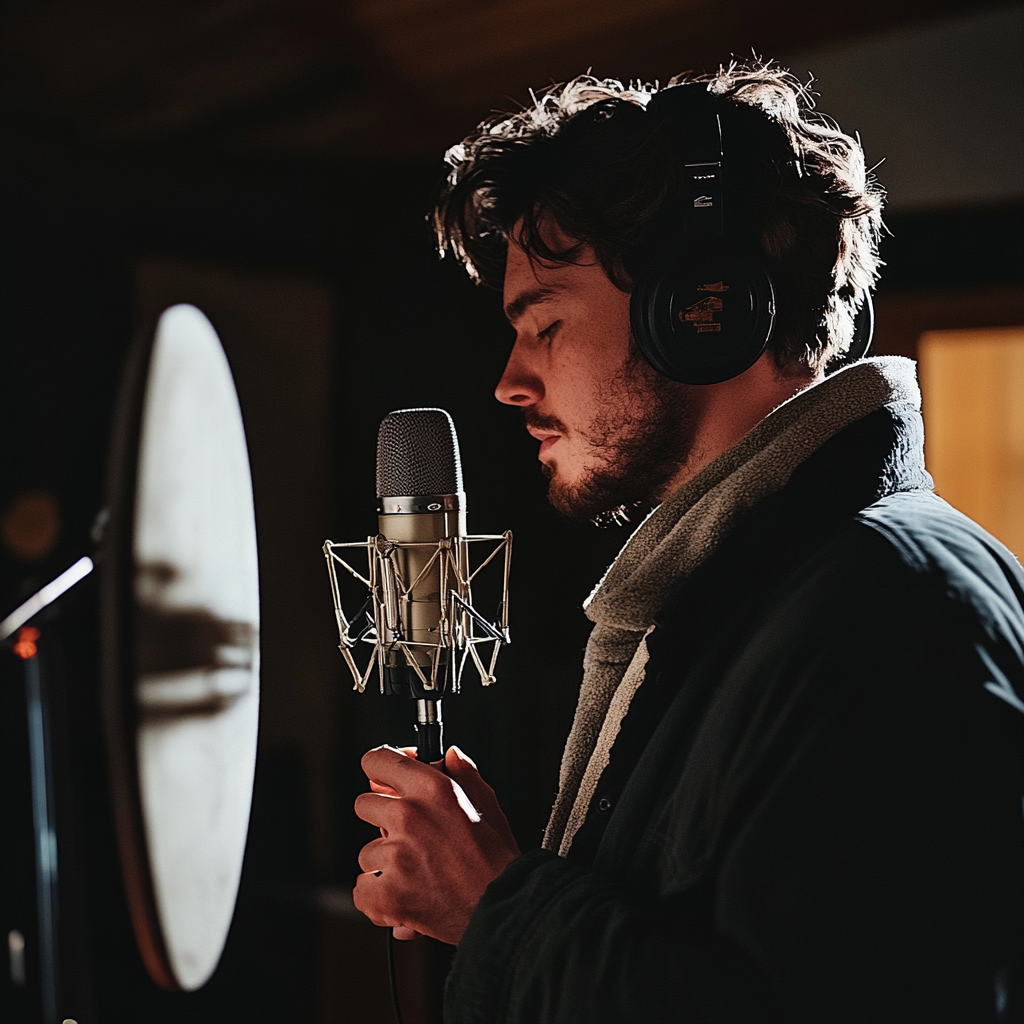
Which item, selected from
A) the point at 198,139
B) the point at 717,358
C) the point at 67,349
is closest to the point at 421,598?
the point at 717,358

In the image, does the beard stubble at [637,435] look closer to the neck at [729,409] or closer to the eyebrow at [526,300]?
the neck at [729,409]

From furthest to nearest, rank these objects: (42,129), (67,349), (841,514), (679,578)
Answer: (42,129)
(67,349)
(679,578)
(841,514)

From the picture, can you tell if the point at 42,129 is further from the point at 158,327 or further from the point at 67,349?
the point at 158,327

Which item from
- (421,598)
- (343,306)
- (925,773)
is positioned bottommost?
(925,773)

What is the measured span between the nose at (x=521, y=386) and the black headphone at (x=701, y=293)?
0.15 metres

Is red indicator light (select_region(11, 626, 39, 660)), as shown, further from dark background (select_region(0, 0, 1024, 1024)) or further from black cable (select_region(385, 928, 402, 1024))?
black cable (select_region(385, 928, 402, 1024))

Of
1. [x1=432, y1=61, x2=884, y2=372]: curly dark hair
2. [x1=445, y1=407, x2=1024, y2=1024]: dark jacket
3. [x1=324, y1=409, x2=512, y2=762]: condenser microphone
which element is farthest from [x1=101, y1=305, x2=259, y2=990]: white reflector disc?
[x1=432, y1=61, x2=884, y2=372]: curly dark hair

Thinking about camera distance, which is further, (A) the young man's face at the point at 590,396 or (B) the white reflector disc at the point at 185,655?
(A) the young man's face at the point at 590,396

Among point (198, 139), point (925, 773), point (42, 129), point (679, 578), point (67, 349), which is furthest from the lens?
point (198, 139)

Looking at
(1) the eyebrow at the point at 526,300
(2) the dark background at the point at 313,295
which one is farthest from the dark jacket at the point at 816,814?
(2) the dark background at the point at 313,295

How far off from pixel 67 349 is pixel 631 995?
1150 mm

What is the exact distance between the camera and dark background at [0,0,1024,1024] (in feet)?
4.34

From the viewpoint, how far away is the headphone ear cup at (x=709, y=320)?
2.65 feet

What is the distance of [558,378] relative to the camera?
942mm
